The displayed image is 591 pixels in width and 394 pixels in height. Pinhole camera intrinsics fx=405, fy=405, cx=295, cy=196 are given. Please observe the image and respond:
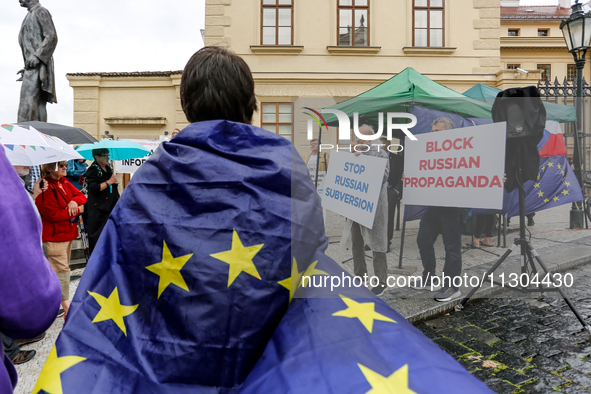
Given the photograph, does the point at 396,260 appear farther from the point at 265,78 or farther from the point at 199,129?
the point at 265,78

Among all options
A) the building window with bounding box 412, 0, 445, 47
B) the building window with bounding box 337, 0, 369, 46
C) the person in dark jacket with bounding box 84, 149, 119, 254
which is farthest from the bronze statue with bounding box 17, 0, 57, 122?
the building window with bounding box 412, 0, 445, 47

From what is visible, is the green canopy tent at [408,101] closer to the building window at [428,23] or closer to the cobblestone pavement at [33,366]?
the cobblestone pavement at [33,366]

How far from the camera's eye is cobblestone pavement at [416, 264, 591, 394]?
2801 millimetres

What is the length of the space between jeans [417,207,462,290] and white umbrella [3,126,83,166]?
3758 millimetres

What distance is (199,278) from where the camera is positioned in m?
1.10

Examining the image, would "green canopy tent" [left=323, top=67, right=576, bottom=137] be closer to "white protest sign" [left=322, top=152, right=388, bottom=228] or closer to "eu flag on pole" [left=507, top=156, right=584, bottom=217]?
"white protest sign" [left=322, top=152, right=388, bottom=228]

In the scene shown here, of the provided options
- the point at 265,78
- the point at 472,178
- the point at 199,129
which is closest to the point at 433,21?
the point at 265,78

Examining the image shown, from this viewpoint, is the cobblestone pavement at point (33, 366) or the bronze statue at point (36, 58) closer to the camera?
the cobblestone pavement at point (33, 366)

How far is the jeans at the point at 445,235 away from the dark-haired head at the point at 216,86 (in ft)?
11.2

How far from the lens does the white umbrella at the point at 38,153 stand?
3559 millimetres

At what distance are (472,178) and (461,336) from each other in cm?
142

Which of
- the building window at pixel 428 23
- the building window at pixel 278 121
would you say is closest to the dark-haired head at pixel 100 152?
the building window at pixel 278 121

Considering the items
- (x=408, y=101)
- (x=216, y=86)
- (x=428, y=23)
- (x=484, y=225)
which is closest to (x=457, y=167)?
(x=408, y=101)

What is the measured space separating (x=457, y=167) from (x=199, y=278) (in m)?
3.30
